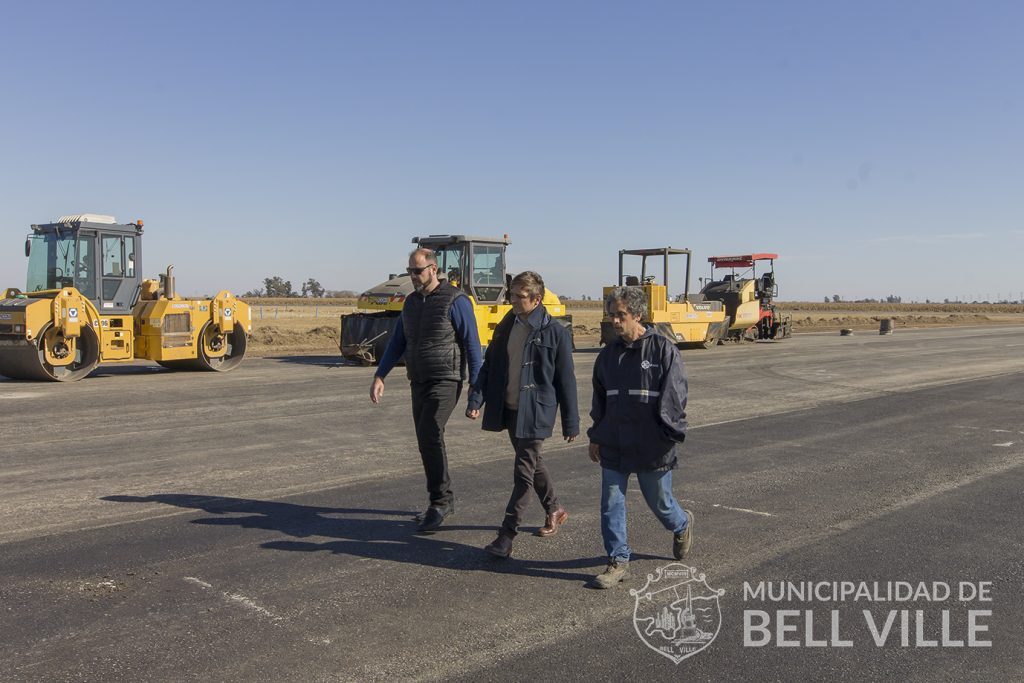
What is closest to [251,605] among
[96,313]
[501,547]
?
[501,547]

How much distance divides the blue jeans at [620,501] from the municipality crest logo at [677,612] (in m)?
0.29

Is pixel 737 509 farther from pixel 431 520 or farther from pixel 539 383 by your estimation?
pixel 431 520

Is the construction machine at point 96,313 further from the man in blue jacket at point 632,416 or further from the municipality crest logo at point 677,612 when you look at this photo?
the municipality crest logo at point 677,612

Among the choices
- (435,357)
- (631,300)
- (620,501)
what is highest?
(631,300)

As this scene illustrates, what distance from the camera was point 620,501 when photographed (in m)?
5.19

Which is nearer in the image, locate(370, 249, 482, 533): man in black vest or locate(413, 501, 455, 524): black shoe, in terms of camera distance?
locate(370, 249, 482, 533): man in black vest

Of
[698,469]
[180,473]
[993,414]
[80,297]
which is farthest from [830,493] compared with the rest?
[80,297]

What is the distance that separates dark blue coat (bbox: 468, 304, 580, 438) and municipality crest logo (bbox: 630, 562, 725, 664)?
1.07m

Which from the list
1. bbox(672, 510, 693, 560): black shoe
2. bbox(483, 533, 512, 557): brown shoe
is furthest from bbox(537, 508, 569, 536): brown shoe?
bbox(672, 510, 693, 560): black shoe

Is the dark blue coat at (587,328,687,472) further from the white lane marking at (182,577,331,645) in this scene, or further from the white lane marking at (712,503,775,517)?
the white lane marking at (712,503,775,517)

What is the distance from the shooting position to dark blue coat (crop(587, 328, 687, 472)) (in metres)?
5.04

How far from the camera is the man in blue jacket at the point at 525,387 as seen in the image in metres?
5.70

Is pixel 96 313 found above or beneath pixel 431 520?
above

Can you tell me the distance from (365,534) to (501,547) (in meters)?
1.14
